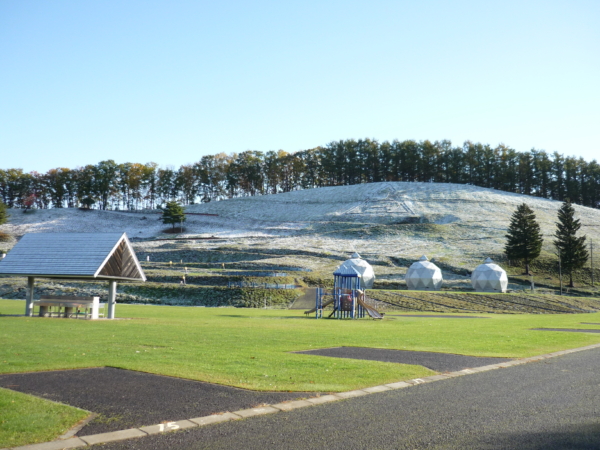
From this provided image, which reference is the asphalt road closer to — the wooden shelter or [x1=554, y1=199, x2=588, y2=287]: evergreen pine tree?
the wooden shelter

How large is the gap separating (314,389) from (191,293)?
39.9 meters

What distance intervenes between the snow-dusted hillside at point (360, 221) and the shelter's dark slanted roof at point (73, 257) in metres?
49.9

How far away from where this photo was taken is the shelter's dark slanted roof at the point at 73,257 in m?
26.2

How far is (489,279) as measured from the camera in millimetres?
61938

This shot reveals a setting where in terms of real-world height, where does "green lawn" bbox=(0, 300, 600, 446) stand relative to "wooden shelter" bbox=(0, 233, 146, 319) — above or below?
below

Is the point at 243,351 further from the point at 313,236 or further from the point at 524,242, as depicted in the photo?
the point at 313,236

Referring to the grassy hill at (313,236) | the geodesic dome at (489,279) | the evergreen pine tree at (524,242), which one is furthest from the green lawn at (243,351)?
the evergreen pine tree at (524,242)

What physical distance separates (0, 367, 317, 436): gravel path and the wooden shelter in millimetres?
17244

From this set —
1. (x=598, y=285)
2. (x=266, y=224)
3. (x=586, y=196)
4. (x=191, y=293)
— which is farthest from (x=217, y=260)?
(x=586, y=196)

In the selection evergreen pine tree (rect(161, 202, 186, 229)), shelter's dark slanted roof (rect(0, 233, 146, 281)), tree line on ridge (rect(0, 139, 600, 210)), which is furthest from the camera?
tree line on ridge (rect(0, 139, 600, 210))

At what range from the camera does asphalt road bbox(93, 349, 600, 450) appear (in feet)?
19.4

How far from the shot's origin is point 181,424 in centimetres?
660

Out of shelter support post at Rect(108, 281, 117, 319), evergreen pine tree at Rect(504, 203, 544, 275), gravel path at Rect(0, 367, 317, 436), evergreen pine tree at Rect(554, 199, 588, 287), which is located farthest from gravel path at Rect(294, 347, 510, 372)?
evergreen pine tree at Rect(554, 199, 588, 287)

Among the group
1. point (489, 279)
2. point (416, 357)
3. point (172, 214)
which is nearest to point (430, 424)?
point (416, 357)
